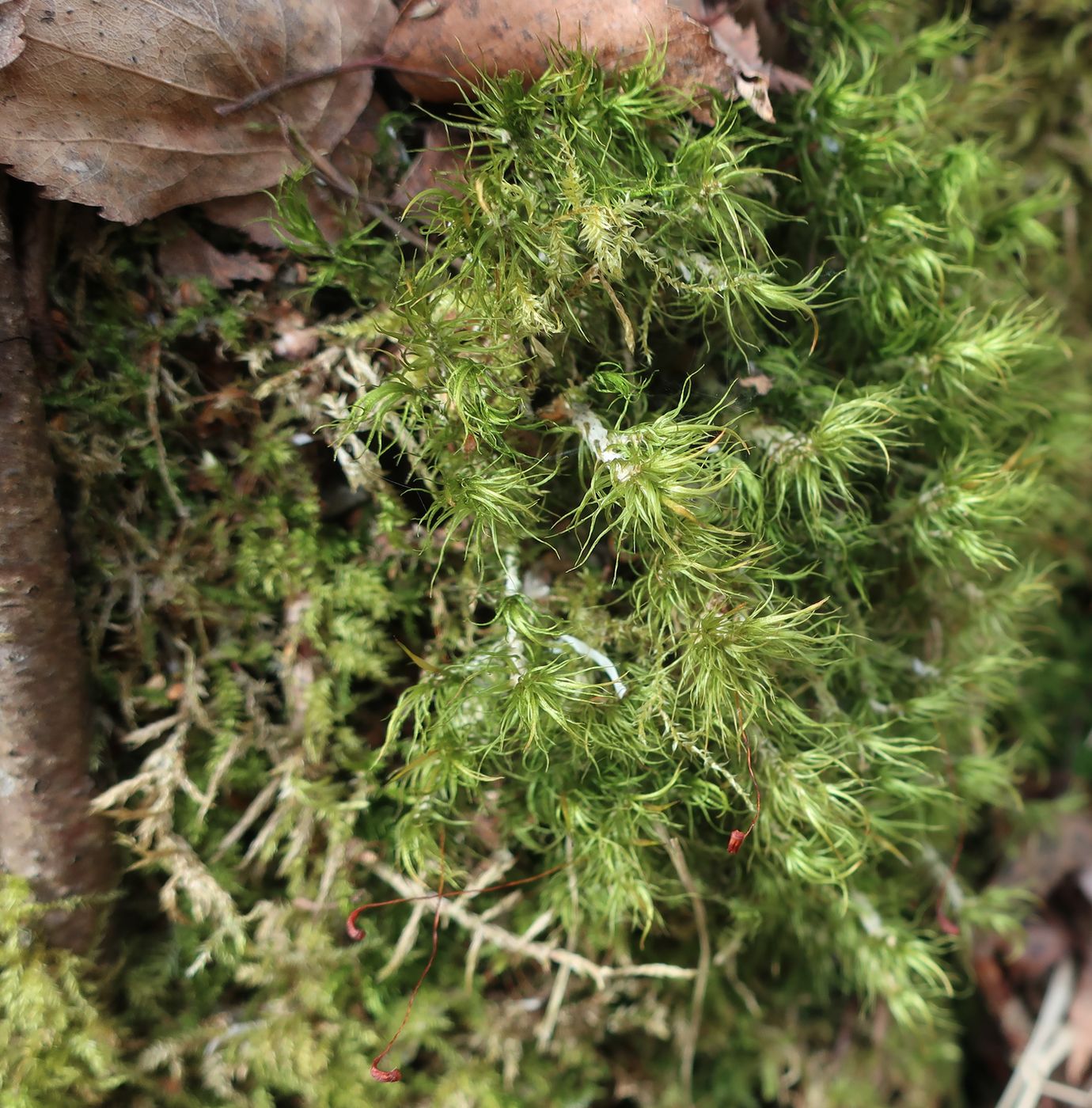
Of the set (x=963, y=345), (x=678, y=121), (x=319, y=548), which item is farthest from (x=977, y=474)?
(x=319, y=548)

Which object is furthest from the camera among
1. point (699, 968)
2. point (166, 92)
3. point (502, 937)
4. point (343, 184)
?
point (699, 968)

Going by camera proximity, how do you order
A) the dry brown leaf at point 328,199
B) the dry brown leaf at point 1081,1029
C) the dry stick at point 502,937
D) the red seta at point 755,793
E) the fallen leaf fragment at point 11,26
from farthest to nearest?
the dry brown leaf at point 1081,1029 → the dry stick at point 502,937 → the dry brown leaf at point 328,199 → the red seta at point 755,793 → the fallen leaf fragment at point 11,26

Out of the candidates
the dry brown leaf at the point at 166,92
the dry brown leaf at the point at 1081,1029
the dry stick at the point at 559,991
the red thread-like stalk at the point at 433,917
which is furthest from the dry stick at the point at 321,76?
the dry brown leaf at the point at 1081,1029

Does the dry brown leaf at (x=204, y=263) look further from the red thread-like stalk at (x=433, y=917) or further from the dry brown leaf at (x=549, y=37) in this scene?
the red thread-like stalk at (x=433, y=917)

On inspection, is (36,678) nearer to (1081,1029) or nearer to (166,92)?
(166,92)

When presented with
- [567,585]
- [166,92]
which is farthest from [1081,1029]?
[166,92]
